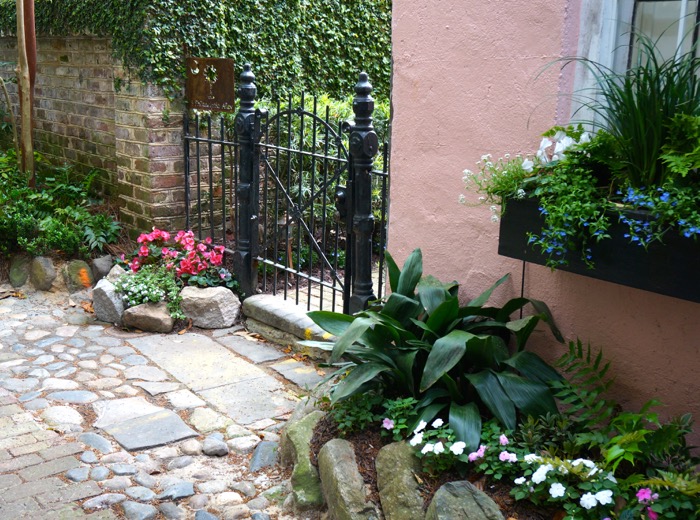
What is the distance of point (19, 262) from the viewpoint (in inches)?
261

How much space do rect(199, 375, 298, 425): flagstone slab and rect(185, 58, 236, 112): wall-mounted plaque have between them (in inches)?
97.3

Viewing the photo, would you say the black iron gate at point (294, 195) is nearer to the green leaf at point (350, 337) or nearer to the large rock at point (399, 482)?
the green leaf at point (350, 337)

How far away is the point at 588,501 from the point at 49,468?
2488 millimetres

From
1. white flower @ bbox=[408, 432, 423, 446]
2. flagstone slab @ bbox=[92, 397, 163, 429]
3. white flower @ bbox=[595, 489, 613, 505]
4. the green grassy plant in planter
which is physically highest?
the green grassy plant in planter

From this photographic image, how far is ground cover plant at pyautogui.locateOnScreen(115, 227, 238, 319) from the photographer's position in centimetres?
571

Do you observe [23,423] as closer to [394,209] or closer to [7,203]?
[394,209]

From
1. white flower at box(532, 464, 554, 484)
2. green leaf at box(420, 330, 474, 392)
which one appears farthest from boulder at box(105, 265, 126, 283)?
white flower at box(532, 464, 554, 484)

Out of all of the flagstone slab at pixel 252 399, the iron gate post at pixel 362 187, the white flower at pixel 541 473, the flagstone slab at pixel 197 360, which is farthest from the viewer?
the flagstone slab at pixel 197 360

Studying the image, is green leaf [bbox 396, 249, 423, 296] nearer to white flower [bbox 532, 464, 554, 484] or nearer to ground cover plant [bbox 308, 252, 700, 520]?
ground cover plant [bbox 308, 252, 700, 520]

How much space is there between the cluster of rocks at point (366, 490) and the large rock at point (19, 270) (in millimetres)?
3870

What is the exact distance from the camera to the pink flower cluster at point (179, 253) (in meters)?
5.96

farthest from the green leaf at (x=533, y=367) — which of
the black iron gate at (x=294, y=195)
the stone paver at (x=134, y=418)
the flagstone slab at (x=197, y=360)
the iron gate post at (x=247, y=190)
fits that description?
the iron gate post at (x=247, y=190)

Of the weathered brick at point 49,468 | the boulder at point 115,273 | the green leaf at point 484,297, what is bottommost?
the weathered brick at point 49,468

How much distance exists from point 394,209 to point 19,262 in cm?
394
